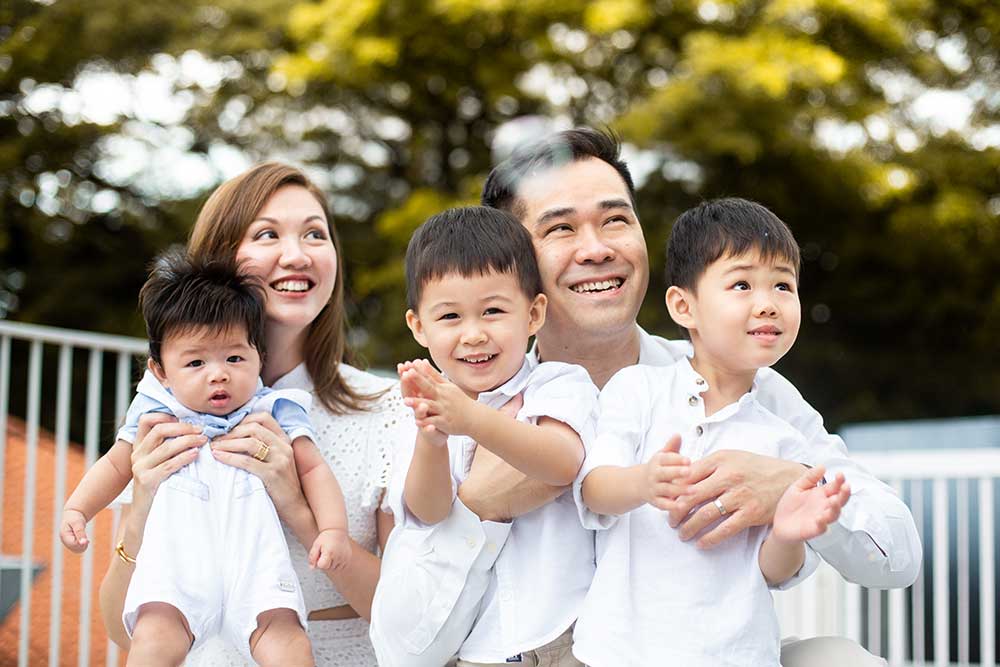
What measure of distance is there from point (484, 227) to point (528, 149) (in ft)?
1.81

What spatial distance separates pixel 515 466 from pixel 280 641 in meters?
0.58

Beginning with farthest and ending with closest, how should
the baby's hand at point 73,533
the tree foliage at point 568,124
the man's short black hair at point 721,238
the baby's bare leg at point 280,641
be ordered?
the tree foliage at point 568,124, the baby's hand at point 73,533, the baby's bare leg at point 280,641, the man's short black hair at point 721,238

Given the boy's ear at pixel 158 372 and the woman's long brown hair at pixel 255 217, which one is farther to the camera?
the woman's long brown hair at pixel 255 217

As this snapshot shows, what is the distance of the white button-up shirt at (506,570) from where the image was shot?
192 centimetres

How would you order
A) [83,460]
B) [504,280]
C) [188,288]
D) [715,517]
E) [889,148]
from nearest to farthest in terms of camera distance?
[715,517], [504,280], [188,288], [83,460], [889,148]

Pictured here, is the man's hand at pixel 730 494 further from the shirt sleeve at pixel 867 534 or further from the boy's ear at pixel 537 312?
the boy's ear at pixel 537 312

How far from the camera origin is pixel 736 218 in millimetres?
1942

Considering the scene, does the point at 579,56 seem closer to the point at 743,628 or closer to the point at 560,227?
the point at 560,227

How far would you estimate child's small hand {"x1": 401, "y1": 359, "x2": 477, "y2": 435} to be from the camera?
168 cm

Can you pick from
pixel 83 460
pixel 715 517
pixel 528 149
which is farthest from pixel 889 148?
pixel 715 517

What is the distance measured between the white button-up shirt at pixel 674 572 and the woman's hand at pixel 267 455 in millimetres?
642

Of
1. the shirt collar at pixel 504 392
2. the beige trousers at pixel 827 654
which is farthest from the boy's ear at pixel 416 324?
the beige trousers at pixel 827 654

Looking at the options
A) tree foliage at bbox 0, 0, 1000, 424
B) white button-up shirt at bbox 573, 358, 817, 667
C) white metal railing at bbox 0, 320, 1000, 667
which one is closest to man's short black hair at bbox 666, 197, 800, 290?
white button-up shirt at bbox 573, 358, 817, 667

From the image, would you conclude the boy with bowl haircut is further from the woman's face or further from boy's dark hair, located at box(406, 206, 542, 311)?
boy's dark hair, located at box(406, 206, 542, 311)
